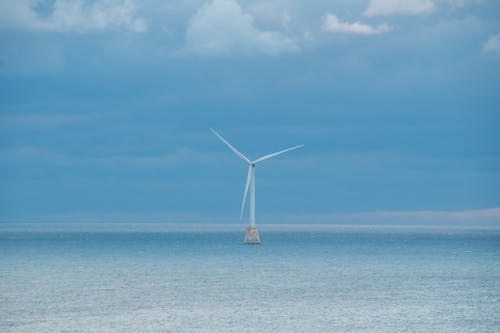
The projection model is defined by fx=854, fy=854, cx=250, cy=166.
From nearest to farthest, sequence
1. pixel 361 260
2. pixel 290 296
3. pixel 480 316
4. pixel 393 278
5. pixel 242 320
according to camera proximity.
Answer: pixel 242 320 < pixel 480 316 < pixel 290 296 < pixel 393 278 < pixel 361 260

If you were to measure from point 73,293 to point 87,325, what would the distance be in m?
20.6

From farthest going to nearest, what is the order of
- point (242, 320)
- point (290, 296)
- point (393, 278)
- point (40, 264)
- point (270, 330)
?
point (40, 264) → point (393, 278) → point (290, 296) → point (242, 320) → point (270, 330)

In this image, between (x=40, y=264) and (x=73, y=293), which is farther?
(x=40, y=264)

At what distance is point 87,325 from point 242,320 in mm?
10422

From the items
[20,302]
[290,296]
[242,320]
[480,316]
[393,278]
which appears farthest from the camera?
[393,278]

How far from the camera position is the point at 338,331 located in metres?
54.1

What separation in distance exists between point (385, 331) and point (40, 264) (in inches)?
2928

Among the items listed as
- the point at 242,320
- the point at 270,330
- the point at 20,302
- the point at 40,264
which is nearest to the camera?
the point at 270,330

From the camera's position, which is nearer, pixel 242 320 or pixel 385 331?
pixel 385 331

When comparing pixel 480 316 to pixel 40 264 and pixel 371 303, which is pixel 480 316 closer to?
pixel 371 303

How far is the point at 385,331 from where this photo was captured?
5431 cm

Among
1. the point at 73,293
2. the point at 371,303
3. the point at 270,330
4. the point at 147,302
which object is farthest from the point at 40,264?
the point at 270,330

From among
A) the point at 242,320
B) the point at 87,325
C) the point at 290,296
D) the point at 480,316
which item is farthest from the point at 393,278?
the point at 87,325

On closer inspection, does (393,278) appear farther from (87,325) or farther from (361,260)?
(87,325)
